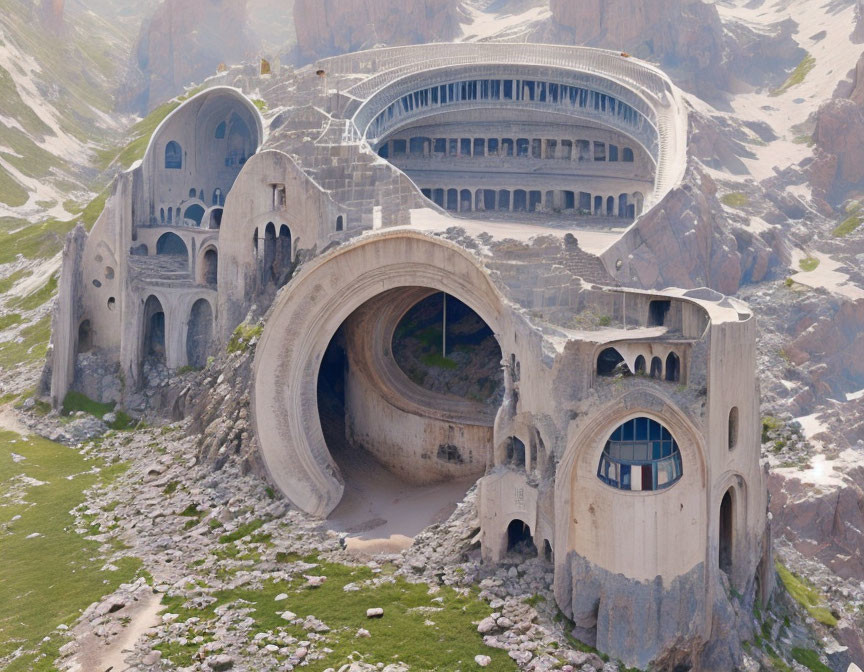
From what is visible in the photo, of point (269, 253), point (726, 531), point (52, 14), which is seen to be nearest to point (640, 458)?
point (726, 531)

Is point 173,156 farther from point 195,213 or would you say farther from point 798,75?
point 798,75

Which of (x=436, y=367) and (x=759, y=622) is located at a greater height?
(x=436, y=367)

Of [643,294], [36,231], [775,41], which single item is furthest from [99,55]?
[643,294]

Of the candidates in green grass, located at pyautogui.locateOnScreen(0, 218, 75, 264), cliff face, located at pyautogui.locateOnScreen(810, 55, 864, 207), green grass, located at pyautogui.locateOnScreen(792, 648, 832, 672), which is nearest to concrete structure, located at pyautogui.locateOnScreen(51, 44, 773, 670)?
green grass, located at pyautogui.locateOnScreen(792, 648, 832, 672)

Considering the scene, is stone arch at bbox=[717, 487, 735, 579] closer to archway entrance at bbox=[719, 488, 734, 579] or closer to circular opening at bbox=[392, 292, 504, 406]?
archway entrance at bbox=[719, 488, 734, 579]

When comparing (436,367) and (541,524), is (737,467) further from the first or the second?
(436,367)
